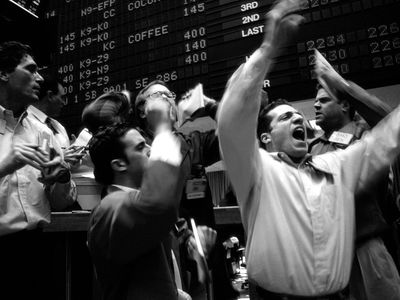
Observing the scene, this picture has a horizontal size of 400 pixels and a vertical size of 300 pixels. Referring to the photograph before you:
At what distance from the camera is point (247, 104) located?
4.32 ft

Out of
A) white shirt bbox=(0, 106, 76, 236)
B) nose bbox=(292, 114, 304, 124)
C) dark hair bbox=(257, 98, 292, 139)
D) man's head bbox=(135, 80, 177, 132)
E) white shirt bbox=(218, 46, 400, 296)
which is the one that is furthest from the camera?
dark hair bbox=(257, 98, 292, 139)

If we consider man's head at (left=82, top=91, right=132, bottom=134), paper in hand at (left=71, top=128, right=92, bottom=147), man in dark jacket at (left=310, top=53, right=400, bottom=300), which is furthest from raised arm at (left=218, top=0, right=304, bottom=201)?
paper in hand at (left=71, top=128, right=92, bottom=147)

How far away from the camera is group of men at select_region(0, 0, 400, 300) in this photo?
43.8 inches

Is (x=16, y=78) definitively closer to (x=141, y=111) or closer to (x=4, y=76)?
(x=4, y=76)

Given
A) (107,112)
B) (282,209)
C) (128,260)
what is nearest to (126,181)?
(128,260)

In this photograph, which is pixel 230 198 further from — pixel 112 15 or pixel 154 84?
pixel 112 15

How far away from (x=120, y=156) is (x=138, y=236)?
0.36 meters

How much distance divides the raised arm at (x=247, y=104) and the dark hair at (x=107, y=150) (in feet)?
1.16

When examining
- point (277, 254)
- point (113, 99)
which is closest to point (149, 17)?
point (113, 99)

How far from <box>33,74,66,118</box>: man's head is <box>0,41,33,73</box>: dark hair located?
0.96 meters

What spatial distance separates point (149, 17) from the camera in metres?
7.50

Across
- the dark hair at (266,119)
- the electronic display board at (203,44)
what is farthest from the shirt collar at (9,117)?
the electronic display board at (203,44)

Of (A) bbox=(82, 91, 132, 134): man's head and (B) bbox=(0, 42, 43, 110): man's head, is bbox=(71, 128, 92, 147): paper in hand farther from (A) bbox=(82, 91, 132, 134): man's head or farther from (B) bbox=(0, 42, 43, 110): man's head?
(B) bbox=(0, 42, 43, 110): man's head

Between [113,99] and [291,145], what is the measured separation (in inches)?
41.8
